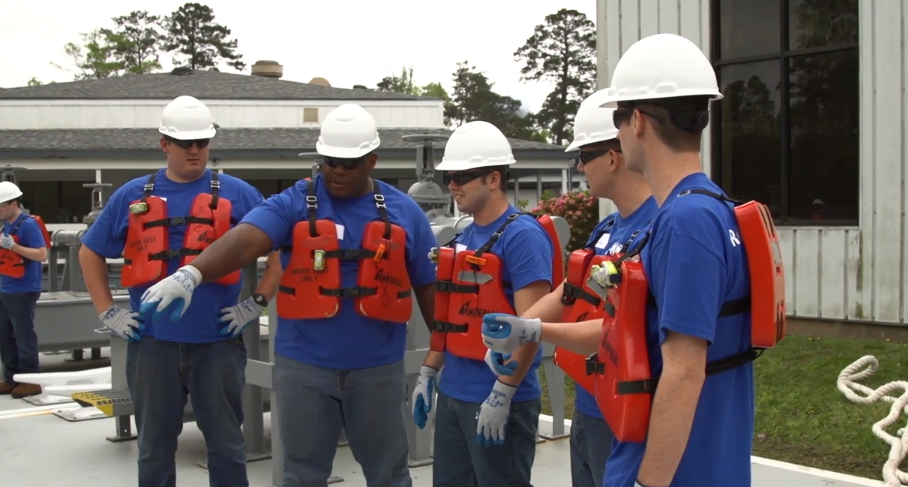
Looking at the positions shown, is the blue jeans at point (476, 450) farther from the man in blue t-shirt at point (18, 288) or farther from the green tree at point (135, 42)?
the green tree at point (135, 42)

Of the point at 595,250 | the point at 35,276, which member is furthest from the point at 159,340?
the point at 35,276

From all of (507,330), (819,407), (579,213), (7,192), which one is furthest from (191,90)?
(507,330)

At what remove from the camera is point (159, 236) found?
4777 millimetres

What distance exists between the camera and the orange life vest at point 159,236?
4762 mm

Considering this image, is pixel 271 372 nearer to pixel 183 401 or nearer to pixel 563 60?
pixel 183 401

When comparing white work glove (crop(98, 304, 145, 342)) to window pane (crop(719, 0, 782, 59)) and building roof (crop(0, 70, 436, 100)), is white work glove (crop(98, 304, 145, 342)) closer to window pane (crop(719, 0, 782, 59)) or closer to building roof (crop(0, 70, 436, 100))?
window pane (crop(719, 0, 782, 59))

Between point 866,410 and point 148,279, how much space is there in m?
5.15

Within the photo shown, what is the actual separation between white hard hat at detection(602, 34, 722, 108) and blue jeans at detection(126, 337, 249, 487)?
3.01 meters

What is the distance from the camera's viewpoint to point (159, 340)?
468cm

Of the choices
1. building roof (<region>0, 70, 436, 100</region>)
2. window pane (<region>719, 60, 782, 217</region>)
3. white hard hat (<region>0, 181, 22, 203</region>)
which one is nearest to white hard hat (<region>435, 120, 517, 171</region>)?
window pane (<region>719, 60, 782, 217</region>)

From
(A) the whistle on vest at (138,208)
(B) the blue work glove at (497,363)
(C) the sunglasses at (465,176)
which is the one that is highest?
(C) the sunglasses at (465,176)

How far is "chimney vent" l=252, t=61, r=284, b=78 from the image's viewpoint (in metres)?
36.3

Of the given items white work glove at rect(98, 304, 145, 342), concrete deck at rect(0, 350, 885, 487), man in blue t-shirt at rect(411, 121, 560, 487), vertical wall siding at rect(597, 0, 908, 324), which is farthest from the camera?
vertical wall siding at rect(597, 0, 908, 324)

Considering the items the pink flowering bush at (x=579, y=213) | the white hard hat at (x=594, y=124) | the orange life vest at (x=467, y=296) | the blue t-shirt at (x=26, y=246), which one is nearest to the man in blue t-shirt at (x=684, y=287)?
the white hard hat at (x=594, y=124)
